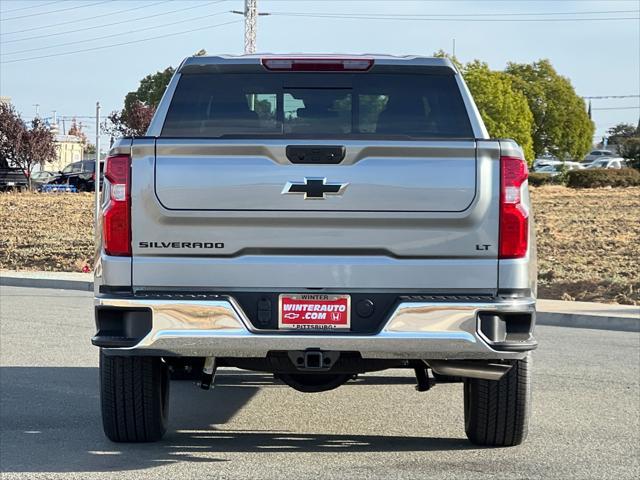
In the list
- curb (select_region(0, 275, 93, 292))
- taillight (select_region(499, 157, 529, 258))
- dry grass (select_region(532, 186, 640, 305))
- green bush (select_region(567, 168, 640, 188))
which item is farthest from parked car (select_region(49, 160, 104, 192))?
taillight (select_region(499, 157, 529, 258))

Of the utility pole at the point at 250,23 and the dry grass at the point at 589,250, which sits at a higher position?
the utility pole at the point at 250,23

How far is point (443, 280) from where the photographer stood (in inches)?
241

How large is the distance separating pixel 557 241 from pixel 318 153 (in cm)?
2049

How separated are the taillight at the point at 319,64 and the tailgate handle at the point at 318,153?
0.99 meters

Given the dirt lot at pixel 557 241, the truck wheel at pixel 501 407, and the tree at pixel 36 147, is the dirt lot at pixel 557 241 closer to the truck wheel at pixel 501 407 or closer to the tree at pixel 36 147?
the truck wheel at pixel 501 407

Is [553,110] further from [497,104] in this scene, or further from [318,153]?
[318,153]

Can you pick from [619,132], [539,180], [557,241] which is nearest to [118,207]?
[557,241]

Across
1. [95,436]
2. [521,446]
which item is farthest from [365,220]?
[95,436]

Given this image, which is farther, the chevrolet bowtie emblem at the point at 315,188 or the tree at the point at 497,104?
the tree at the point at 497,104

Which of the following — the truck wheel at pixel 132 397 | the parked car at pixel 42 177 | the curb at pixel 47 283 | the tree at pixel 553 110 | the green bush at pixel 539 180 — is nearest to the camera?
the truck wheel at pixel 132 397

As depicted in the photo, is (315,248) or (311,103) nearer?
(315,248)

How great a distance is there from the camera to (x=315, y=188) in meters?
6.11

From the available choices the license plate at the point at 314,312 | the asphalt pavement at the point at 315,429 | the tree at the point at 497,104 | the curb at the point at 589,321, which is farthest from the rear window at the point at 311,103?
the tree at the point at 497,104

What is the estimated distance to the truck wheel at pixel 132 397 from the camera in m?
6.79
